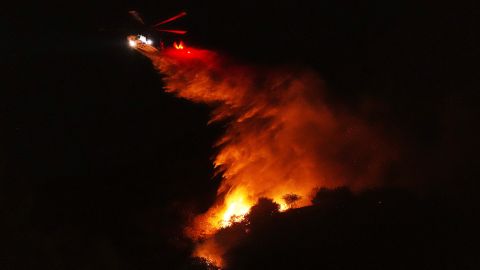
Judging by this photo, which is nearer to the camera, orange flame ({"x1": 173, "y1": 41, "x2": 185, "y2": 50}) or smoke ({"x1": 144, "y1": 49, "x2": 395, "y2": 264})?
smoke ({"x1": 144, "y1": 49, "x2": 395, "y2": 264})

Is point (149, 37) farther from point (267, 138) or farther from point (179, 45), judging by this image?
point (267, 138)

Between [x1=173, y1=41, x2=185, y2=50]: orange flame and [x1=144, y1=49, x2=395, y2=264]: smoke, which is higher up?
[x1=173, y1=41, x2=185, y2=50]: orange flame

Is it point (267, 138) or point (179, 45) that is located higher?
point (179, 45)

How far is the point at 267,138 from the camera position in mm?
32156

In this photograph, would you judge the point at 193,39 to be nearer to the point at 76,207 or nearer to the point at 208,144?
the point at 208,144

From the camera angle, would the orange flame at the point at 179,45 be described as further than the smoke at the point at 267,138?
Yes

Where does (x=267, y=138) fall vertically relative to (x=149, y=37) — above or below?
below

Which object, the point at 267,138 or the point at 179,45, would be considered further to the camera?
the point at 267,138

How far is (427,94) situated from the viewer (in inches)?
1374

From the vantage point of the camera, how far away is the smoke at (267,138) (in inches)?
1212

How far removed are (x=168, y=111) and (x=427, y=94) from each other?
23796 millimetres

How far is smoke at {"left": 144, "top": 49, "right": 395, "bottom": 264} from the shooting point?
30.8 m

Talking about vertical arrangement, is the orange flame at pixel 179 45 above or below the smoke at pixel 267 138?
above

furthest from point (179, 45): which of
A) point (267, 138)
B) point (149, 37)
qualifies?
point (267, 138)
